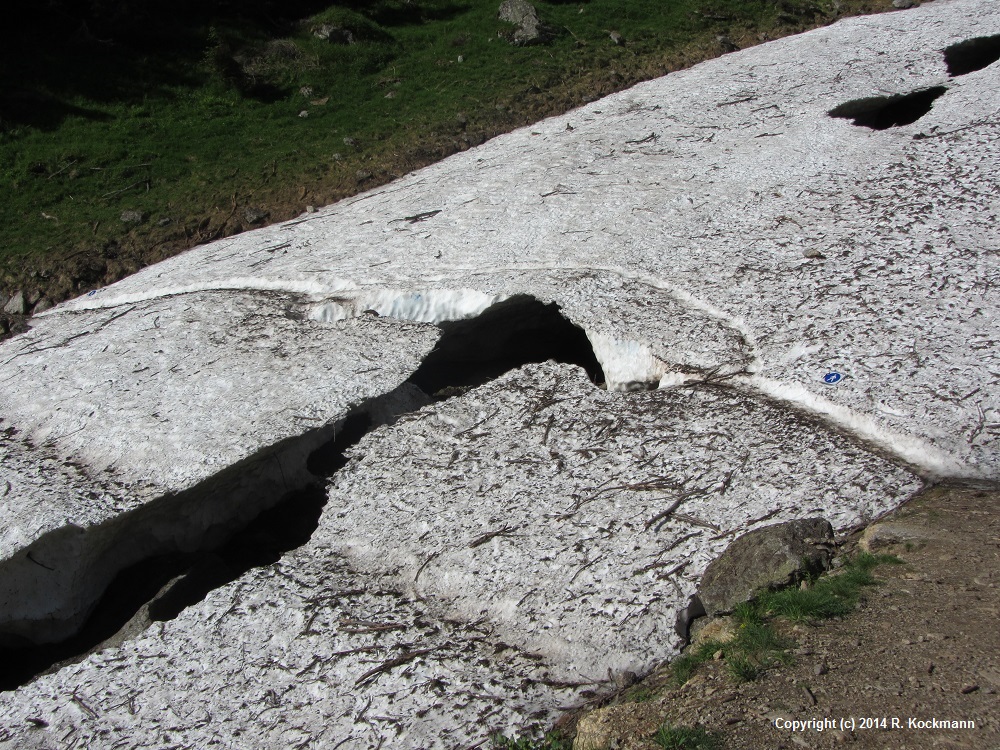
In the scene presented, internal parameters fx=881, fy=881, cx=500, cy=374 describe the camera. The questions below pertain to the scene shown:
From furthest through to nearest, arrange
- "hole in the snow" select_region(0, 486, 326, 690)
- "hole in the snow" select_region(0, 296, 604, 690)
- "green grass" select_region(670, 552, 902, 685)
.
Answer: "hole in the snow" select_region(0, 296, 604, 690)
"hole in the snow" select_region(0, 486, 326, 690)
"green grass" select_region(670, 552, 902, 685)

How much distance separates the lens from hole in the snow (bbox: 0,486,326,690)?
7.49 m

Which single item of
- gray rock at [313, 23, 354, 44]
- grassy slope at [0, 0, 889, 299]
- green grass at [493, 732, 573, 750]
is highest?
gray rock at [313, 23, 354, 44]

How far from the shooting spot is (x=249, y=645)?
6.63m

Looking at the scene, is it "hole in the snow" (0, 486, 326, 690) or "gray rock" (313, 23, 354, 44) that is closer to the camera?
"hole in the snow" (0, 486, 326, 690)

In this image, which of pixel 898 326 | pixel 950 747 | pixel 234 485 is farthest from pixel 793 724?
pixel 234 485

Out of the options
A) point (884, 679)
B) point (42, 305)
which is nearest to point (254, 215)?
point (42, 305)

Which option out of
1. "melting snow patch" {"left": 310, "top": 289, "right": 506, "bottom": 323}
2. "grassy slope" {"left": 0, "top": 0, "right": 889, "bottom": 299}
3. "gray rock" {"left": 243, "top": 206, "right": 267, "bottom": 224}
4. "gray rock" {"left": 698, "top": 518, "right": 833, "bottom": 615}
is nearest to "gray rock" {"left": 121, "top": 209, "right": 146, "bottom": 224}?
"grassy slope" {"left": 0, "top": 0, "right": 889, "bottom": 299}

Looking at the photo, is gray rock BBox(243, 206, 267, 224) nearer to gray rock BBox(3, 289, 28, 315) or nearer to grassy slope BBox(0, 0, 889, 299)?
grassy slope BBox(0, 0, 889, 299)

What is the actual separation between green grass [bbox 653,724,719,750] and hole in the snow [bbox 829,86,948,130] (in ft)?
35.4

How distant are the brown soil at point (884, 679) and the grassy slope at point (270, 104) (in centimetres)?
1172

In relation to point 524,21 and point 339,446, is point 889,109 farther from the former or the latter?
point 339,446

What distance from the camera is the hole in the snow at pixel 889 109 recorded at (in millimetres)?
13211

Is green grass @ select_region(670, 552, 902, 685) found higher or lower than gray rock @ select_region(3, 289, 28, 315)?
lower

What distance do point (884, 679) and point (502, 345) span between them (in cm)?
634
